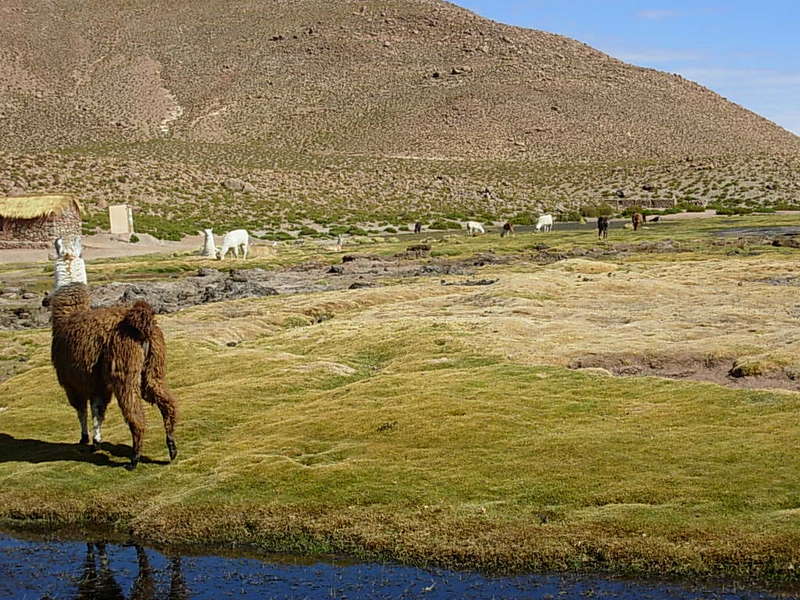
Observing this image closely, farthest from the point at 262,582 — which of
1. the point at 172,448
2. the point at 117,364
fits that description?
the point at 117,364

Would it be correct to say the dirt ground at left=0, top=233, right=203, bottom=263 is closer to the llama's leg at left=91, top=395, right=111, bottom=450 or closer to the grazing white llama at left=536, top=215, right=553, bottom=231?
the grazing white llama at left=536, top=215, right=553, bottom=231

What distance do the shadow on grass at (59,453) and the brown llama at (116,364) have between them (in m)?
0.22

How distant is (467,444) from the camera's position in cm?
1332

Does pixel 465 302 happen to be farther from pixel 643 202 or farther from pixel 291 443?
pixel 643 202

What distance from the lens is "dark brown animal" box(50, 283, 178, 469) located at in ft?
43.5

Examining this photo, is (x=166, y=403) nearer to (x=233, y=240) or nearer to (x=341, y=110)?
(x=233, y=240)

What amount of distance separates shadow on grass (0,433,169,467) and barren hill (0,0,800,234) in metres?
68.3

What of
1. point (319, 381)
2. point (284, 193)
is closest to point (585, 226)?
point (284, 193)

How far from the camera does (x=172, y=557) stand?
11.2m

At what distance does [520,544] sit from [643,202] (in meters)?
87.1

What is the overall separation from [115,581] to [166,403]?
3.24m

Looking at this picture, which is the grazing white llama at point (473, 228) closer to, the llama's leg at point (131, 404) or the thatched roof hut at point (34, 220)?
the thatched roof hut at point (34, 220)

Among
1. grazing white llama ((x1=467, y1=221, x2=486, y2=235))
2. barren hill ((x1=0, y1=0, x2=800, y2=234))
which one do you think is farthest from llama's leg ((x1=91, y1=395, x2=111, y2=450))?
barren hill ((x1=0, y1=0, x2=800, y2=234))

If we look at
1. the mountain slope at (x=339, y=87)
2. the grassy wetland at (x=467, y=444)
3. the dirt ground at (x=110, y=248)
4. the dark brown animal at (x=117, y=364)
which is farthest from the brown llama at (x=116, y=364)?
the mountain slope at (x=339, y=87)
